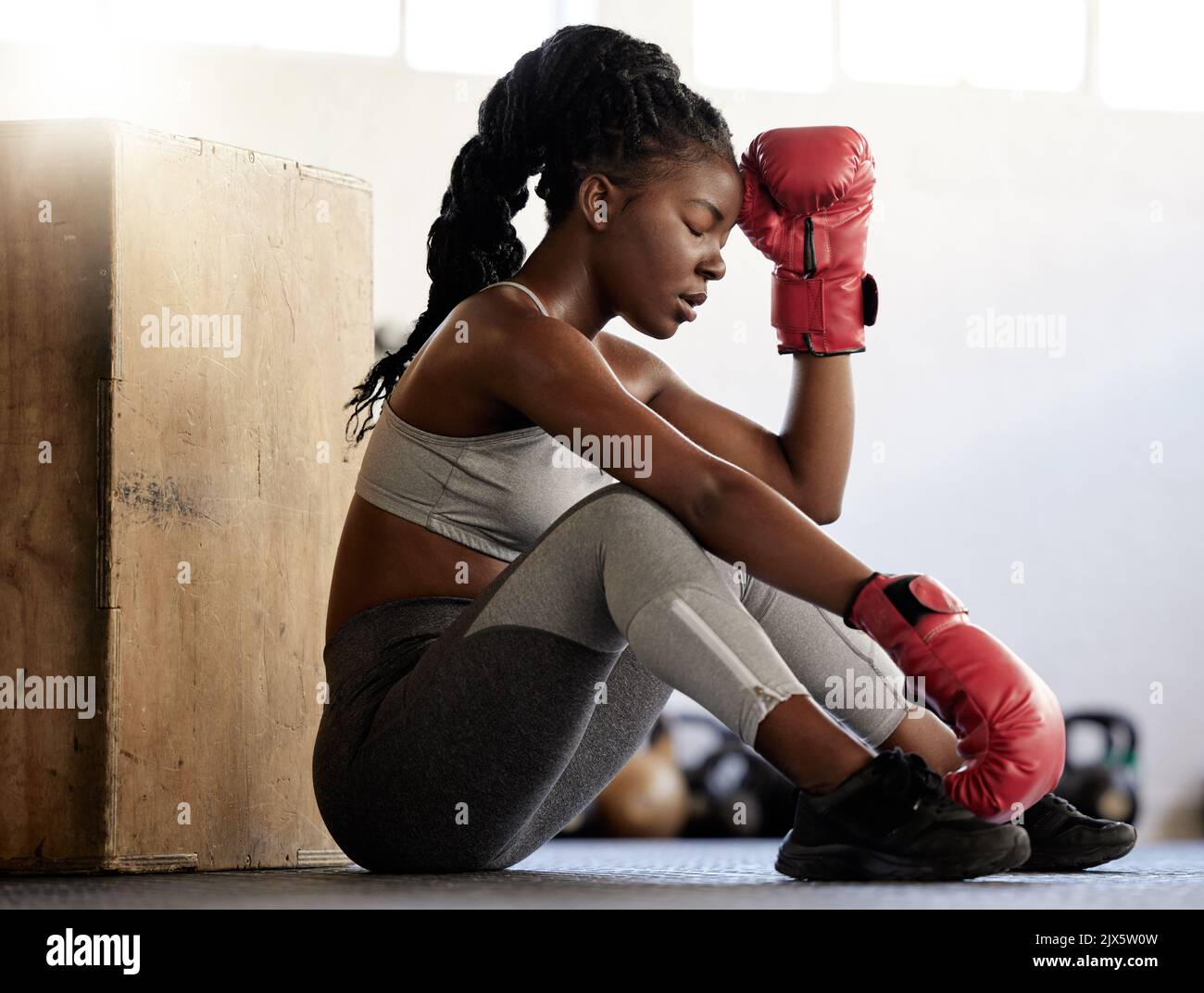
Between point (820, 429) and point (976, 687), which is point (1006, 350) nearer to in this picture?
point (820, 429)

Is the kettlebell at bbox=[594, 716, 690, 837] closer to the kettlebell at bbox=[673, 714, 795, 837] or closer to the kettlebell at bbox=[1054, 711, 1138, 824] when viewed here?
the kettlebell at bbox=[673, 714, 795, 837]

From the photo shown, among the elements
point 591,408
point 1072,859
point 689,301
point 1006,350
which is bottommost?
point 1072,859

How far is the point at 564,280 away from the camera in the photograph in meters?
1.39

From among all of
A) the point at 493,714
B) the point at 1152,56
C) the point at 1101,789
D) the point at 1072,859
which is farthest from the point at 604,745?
the point at 1152,56

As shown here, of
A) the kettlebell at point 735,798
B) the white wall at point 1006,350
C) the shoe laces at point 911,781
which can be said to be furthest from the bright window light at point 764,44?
the shoe laces at point 911,781

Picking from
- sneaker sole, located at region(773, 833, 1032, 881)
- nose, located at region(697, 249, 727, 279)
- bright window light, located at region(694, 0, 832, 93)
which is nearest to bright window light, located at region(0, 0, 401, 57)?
bright window light, located at region(694, 0, 832, 93)

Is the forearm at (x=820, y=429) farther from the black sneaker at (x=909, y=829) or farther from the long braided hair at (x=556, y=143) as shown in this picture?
the black sneaker at (x=909, y=829)

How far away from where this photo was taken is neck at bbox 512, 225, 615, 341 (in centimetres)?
139

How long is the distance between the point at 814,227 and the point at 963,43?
3330 mm

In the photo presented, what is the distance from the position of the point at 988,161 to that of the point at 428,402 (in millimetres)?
3582

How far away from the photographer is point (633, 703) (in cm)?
133

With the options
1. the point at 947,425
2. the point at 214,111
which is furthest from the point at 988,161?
the point at 214,111
